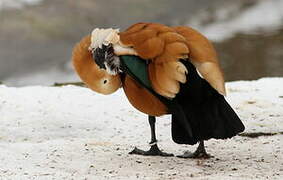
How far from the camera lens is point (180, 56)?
6695 millimetres

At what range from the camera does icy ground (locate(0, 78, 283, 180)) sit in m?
6.66

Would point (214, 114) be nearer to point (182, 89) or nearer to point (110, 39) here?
point (182, 89)

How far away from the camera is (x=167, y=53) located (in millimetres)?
6676

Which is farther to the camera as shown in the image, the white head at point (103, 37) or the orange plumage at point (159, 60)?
the white head at point (103, 37)

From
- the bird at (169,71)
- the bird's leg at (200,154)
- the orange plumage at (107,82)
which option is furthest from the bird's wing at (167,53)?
the bird's leg at (200,154)

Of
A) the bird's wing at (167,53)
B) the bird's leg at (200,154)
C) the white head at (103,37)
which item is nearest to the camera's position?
the bird's wing at (167,53)

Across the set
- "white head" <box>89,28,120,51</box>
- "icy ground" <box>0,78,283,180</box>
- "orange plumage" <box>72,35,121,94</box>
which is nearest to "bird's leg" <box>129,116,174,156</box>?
"icy ground" <box>0,78,283,180</box>

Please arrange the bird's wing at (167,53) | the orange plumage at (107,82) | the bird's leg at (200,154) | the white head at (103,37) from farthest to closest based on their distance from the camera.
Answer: the bird's leg at (200,154) → the orange plumage at (107,82) → the white head at (103,37) → the bird's wing at (167,53)

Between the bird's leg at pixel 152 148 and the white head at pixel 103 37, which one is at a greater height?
the white head at pixel 103 37

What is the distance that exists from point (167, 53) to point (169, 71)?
0.61 feet

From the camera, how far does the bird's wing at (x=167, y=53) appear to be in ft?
21.7

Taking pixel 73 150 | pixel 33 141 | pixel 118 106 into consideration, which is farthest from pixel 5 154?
pixel 118 106

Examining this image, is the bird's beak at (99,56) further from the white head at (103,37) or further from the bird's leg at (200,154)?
the bird's leg at (200,154)

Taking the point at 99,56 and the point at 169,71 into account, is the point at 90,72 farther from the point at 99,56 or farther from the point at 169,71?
the point at 169,71
